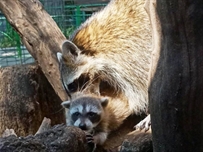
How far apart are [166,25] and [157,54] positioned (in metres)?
0.19

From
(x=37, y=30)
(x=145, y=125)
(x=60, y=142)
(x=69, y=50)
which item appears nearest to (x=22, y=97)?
(x=37, y=30)

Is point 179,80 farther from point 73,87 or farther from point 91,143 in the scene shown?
point 73,87

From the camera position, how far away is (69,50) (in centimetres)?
451

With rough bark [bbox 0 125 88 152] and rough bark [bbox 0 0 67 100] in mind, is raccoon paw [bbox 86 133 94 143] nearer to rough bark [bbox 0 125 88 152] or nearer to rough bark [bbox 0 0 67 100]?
rough bark [bbox 0 125 88 152]

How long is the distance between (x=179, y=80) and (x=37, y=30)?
2.38 metres

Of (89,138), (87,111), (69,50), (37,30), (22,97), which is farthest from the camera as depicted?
(22,97)

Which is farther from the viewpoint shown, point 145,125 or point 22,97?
point 22,97

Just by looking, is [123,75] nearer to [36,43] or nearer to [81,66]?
[81,66]

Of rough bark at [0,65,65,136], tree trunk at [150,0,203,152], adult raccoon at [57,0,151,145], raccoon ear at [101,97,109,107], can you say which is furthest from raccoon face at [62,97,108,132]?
tree trunk at [150,0,203,152]

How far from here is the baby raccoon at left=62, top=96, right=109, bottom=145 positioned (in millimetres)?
4375

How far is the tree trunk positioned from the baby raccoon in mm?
1375

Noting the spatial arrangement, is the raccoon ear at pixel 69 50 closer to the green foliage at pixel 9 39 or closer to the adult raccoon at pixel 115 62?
the adult raccoon at pixel 115 62

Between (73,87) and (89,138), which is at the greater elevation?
(73,87)

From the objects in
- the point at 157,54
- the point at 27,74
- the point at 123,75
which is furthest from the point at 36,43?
the point at 157,54
